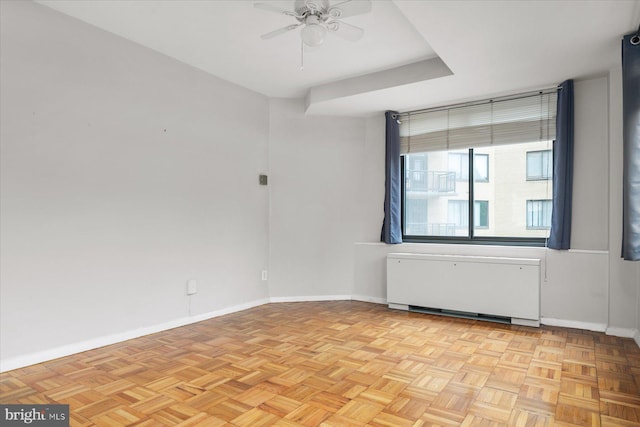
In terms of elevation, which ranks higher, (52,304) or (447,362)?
(52,304)

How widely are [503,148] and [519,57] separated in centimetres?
131

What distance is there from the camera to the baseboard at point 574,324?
3.66 metres

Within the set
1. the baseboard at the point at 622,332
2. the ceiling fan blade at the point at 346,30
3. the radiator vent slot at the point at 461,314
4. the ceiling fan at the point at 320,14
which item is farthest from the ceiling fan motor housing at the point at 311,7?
the baseboard at the point at 622,332

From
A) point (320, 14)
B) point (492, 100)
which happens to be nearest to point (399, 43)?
point (320, 14)

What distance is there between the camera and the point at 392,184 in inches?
189

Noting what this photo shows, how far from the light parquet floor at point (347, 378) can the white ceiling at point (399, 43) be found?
7.81 ft

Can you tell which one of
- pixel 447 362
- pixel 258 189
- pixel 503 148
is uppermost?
pixel 503 148

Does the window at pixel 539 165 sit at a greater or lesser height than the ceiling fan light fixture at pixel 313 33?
lesser

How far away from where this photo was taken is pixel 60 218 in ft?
9.83

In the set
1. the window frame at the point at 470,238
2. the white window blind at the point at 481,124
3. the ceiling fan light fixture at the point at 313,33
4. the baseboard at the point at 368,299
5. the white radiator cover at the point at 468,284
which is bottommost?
the baseboard at the point at 368,299

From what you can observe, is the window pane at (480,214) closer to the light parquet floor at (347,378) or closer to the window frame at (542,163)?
the window frame at (542,163)

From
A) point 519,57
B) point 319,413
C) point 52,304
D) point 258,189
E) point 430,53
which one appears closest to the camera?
point 319,413

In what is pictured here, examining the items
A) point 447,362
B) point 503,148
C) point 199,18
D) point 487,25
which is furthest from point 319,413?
point 503,148

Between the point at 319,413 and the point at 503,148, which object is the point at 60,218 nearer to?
the point at 319,413
